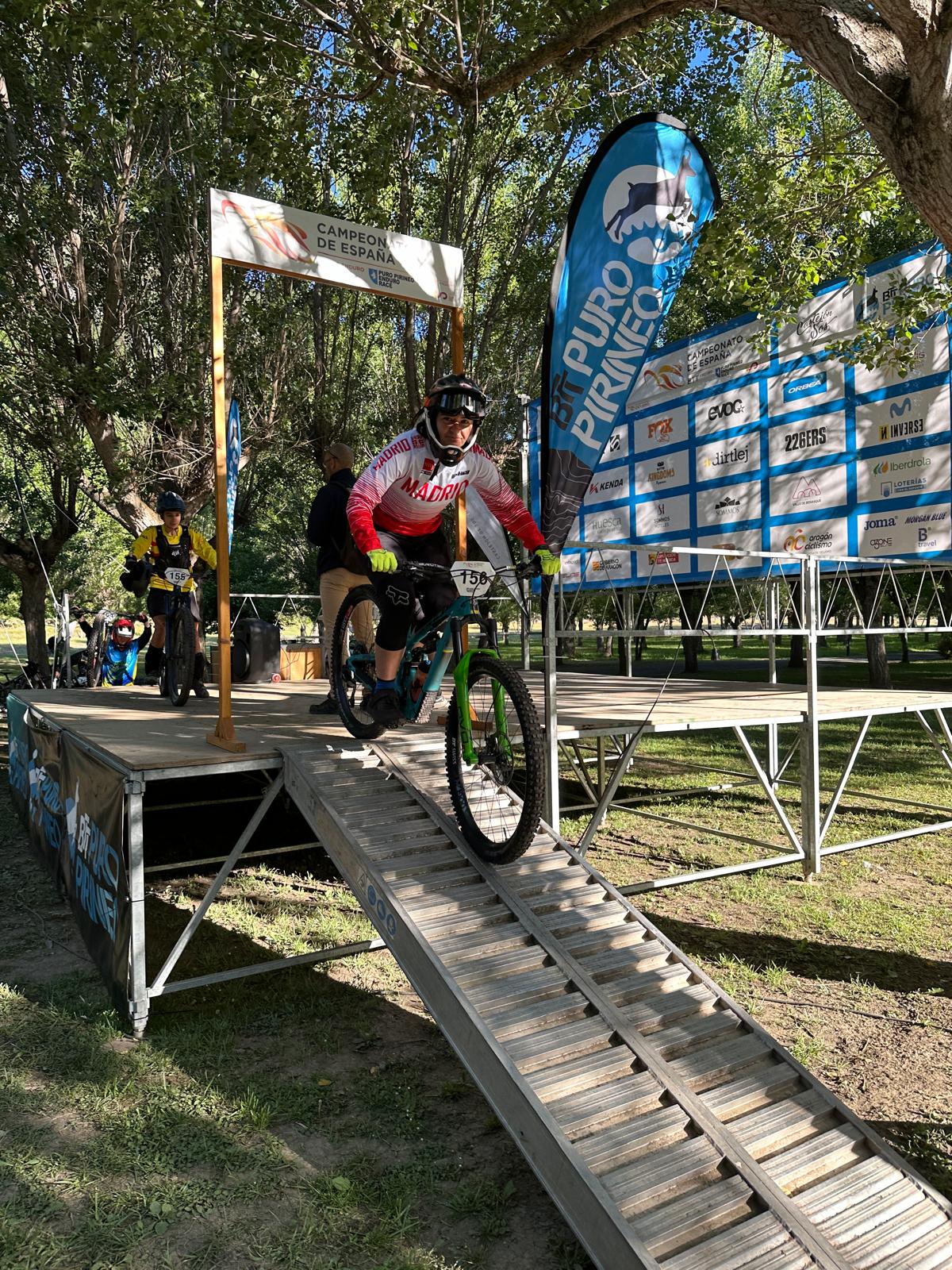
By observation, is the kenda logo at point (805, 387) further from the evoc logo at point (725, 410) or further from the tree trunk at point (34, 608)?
the tree trunk at point (34, 608)

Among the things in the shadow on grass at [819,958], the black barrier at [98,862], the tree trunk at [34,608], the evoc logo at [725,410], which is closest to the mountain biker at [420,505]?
the black barrier at [98,862]

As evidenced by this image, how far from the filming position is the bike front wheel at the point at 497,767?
3.82 metres

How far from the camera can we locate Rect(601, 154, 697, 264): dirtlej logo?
4.71 m

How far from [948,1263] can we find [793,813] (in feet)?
21.4

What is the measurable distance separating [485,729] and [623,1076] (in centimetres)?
169

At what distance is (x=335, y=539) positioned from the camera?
6402mm

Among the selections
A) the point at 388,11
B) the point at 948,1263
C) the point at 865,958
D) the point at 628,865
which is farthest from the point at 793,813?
the point at 388,11

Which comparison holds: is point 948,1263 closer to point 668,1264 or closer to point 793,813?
point 668,1264

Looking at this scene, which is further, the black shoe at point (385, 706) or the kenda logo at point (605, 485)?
the kenda logo at point (605, 485)

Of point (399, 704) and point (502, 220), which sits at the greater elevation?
point (502, 220)

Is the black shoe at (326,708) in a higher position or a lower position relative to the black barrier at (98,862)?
higher

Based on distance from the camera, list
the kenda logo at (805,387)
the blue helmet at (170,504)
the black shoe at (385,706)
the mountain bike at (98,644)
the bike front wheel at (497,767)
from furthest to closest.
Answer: the mountain bike at (98,644), the kenda logo at (805,387), the blue helmet at (170,504), the black shoe at (385,706), the bike front wheel at (497,767)

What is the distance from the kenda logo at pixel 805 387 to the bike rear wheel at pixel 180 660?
8226 millimetres

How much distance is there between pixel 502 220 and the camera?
14156 millimetres
